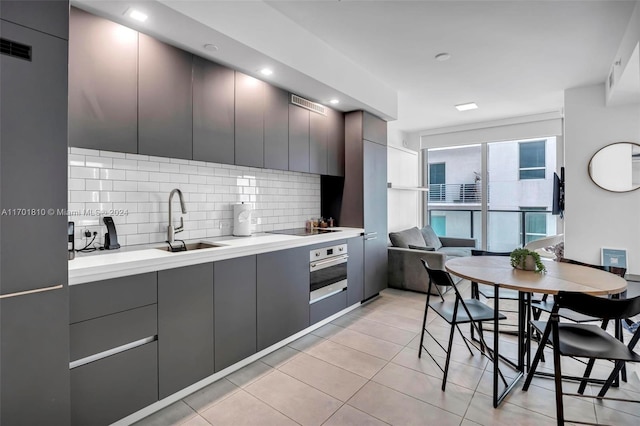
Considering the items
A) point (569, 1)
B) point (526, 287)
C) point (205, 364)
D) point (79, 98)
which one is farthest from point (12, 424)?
point (569, 1)

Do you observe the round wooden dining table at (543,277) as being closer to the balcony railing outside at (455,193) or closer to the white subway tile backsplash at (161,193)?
the white subway tile backsplash at (161,193)

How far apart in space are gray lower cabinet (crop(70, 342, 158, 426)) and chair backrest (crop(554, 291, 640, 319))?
2.42m

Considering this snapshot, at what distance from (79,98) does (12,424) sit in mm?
1636

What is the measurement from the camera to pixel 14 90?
1.32 m

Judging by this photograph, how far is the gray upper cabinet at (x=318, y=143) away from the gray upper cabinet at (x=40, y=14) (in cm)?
237

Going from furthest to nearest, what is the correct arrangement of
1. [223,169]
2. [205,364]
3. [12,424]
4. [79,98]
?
[223,169] < [205,364] < [79,98] < [12,424]

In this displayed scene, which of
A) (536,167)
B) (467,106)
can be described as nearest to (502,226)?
(536,167)

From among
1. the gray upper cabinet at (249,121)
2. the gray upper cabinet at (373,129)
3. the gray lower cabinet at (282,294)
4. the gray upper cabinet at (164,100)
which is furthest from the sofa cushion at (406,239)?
the gray upper cabinet at (164,100)

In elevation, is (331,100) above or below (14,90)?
above

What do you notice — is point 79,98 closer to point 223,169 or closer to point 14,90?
point 14,90

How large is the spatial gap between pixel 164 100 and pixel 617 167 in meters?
4.93

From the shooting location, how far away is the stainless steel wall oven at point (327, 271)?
312cm

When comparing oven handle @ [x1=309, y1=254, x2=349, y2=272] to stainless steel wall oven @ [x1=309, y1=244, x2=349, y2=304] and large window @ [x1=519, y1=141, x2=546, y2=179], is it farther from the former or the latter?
large window @ [x1=519, y1=141, x2=546, y2=179]

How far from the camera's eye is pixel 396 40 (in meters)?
2.92
